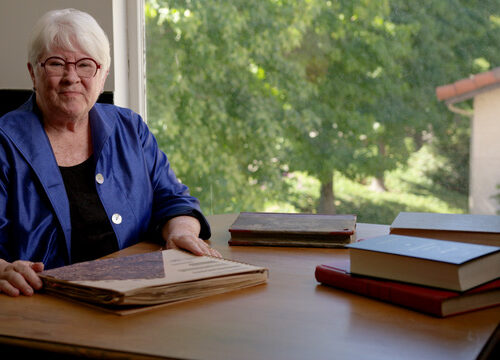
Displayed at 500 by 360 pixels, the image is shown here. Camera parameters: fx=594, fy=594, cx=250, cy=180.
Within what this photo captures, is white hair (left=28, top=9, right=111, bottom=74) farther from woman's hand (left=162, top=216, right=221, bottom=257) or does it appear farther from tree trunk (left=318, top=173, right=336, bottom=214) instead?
tree trunk (left=318, top=173, right=336, bottom=214)

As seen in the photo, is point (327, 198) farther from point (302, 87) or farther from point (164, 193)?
point (164, 193)

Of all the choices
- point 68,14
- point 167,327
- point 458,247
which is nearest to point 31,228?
point 68,14

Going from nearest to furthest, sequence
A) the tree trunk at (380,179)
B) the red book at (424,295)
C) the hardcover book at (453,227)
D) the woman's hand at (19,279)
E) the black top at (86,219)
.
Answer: the red book at (424,295) < the woman's hand at (19,279) < the hardcover book at (453,227) < the black top at (86,219) < the tree trunk at (380,179)

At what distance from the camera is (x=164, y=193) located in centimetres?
166

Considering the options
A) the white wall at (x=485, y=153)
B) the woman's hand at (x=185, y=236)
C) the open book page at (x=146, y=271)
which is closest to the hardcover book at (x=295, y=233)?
the woman's hand at (x=185, y=236)

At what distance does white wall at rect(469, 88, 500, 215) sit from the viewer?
2.40m

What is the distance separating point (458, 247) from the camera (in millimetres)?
974

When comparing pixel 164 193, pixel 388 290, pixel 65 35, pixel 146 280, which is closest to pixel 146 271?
pixel 146 280

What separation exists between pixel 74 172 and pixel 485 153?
1.68 metres

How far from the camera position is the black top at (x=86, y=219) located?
4.86 ft

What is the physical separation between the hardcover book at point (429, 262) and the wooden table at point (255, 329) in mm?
50

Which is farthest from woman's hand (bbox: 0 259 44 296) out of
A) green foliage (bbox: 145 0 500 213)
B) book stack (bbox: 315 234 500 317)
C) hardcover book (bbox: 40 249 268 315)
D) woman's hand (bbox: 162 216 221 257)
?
green foliage (bbox: 145 0 500 213)

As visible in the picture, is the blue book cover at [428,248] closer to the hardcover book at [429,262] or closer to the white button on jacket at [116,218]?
the hardcover book at [429,262]

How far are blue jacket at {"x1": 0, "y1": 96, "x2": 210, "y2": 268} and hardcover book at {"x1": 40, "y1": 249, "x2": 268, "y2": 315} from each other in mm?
395
